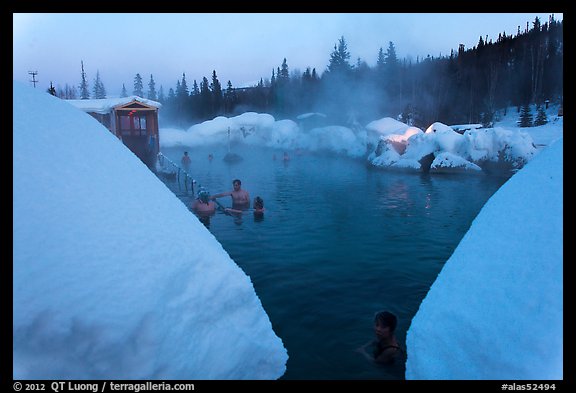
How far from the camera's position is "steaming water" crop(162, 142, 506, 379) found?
565cm

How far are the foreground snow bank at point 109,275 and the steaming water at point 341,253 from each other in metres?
1.81

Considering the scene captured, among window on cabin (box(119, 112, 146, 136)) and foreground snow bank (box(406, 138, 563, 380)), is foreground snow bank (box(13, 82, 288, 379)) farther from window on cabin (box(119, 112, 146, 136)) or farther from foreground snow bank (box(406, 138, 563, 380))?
window on cabin (box(119, 112, 146, 136))

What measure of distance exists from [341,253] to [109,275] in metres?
7.26

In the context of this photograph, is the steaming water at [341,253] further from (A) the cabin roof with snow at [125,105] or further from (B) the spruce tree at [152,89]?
(B) the spruce tree at [152,89]

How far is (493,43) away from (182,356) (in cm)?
5531

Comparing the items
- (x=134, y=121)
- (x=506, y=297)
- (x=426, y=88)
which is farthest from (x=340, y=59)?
(x=506, y=297)

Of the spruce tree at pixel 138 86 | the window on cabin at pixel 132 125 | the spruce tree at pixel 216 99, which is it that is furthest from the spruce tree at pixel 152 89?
the window on cabin at pixel 132 125

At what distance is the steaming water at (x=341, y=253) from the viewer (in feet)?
18.5

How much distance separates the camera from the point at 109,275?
2869 mm

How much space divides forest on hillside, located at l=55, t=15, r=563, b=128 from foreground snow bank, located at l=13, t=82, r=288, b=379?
31166mm

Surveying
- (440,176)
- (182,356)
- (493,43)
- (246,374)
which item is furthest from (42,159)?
(493,43)

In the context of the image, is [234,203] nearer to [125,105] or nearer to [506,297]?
[506,297]

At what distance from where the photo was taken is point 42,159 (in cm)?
313
